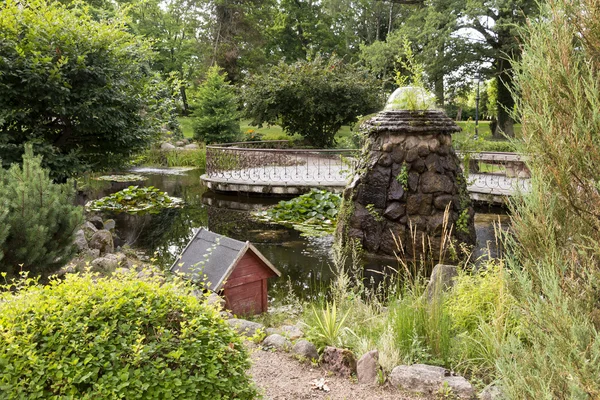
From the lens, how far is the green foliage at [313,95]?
21.8 meters

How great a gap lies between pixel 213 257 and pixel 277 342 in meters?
1.41

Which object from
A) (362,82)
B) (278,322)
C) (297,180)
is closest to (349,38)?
(362,82)

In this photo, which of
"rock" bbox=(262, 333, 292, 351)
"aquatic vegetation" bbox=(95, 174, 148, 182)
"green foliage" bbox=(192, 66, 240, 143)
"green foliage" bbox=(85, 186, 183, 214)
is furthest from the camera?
"green foliage" bbox=(192, 66, 240, 143)

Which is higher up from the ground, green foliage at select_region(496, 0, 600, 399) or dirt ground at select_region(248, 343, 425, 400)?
green foliage at select_region(496, 0, 600, 399)

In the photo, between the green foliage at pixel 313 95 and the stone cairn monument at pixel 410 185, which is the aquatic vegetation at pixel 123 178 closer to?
the green foliage at pixel 313 95

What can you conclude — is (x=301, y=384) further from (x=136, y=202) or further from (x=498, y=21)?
(x=498, y=21)

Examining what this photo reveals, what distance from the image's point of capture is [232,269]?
5.17 metres

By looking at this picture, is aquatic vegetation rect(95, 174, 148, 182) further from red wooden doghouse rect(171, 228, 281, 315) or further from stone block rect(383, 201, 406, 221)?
red wooden doghouse rect(171, 228, 281, 315)

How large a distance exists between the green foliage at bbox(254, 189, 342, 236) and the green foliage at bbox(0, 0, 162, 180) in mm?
3691

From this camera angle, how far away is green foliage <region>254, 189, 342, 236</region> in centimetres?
1101

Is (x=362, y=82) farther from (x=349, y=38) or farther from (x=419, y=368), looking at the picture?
(x=419, y=368)

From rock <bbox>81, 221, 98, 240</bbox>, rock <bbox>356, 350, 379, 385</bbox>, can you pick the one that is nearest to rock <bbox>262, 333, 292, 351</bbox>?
rock <bbox>356, 350, 379, 385</bbox>

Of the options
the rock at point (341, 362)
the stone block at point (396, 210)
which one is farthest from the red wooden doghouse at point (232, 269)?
the stone block at point (396, 210)

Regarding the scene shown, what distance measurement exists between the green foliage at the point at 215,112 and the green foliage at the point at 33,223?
1953 cm
